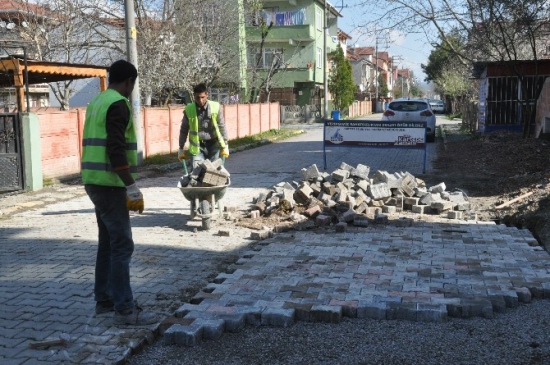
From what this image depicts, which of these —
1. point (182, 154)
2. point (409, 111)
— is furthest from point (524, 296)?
point (409, 111)

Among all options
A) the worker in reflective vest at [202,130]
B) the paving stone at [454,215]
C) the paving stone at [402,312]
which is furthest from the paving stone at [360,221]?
the paving stone at [402,312]

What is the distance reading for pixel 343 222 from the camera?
8484 mm

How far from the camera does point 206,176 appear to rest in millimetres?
8344

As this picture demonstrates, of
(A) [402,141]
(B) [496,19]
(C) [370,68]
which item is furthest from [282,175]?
(C) [370,68]

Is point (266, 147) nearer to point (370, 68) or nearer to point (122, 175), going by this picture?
point (122, 175)

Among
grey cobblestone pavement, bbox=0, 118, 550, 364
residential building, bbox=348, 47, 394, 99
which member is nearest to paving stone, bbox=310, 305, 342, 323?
grey cobblestone pavement, bbox=0, 118, 550, 364

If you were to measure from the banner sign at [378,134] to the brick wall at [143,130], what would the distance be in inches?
250

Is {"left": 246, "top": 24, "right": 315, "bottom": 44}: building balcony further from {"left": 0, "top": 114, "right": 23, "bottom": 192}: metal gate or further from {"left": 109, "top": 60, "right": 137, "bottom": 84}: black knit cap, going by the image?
{"left": 109, "top": 60, "right": 137, "bottom": 84}: black knit cap

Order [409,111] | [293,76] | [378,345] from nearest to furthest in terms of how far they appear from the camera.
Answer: [378,345] → [409,111] → [293,76]

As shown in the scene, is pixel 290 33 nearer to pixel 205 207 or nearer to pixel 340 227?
pixel 205 207

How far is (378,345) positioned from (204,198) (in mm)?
4629

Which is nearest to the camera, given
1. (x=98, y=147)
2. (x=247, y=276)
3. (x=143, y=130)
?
(x=98, y=147)

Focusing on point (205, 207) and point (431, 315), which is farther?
point (205, 207)

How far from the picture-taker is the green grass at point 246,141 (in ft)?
59.0
